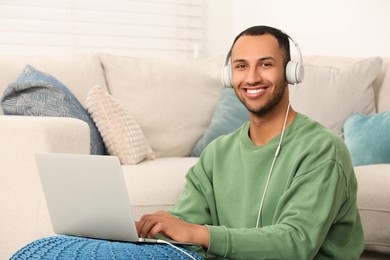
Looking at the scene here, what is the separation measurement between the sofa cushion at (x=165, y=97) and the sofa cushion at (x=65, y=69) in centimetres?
11

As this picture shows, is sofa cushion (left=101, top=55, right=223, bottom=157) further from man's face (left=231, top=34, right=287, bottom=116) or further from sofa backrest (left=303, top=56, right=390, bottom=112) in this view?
man's face (left=231, top=34, right=287, bottom=116)

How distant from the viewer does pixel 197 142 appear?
329cm

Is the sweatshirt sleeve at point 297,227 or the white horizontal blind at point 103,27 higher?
the white horizontal blind at point 103,27

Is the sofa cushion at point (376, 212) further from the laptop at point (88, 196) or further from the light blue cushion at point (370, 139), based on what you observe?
the laptop at point (88, 196)

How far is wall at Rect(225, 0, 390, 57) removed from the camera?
152 inches

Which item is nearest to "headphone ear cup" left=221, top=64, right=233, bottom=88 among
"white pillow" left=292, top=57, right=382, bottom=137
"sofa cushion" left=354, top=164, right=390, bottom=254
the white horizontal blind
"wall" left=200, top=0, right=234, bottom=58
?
"sofa cushion" left=354, top=164, right=390, bottom=254

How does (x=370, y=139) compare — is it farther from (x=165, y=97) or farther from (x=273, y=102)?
(x=273, y=102)

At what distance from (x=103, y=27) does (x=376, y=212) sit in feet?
8.17

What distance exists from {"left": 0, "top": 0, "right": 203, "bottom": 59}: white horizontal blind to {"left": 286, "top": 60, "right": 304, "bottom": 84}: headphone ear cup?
274cm

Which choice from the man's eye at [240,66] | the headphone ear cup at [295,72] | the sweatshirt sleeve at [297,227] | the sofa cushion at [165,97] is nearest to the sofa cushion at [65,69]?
the sofa cushion at [165,97]

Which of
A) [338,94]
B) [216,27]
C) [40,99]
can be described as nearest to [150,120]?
[40,99]

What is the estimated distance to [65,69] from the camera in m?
3.10

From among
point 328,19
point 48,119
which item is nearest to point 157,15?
point 328,19

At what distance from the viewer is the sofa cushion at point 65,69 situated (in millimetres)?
2970
